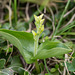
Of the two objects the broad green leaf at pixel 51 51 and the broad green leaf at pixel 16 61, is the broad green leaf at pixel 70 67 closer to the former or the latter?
the broad green leaf at pixel 51 51

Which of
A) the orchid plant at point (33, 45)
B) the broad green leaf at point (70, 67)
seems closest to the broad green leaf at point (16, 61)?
the orchid plant at point (33, 45)

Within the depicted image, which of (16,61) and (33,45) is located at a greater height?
(33,45)

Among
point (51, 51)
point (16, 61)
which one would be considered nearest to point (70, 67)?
point (51, 51)

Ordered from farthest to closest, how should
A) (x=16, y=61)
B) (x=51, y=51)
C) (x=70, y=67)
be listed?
(x=16, y=61) → (x=70, y=67) → (x=51, y=51)

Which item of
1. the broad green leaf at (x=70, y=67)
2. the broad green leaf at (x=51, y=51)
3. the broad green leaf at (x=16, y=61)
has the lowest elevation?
the broad green leaf at (x=70, y=67)

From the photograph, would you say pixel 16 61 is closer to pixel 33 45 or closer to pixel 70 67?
pixel 33 45

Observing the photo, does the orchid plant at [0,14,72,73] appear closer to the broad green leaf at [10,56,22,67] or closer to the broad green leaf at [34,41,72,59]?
the broad green leaf at [34,41,72,59]

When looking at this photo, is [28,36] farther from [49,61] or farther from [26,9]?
[26,9]

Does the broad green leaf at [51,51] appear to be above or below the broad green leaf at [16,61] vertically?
above

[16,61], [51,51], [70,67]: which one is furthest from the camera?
[16,61]

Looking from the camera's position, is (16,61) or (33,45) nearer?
(33,45)

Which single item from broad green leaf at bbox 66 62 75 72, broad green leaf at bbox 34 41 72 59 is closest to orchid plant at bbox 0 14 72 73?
broad green leaf at bbox 34 41 72 59
